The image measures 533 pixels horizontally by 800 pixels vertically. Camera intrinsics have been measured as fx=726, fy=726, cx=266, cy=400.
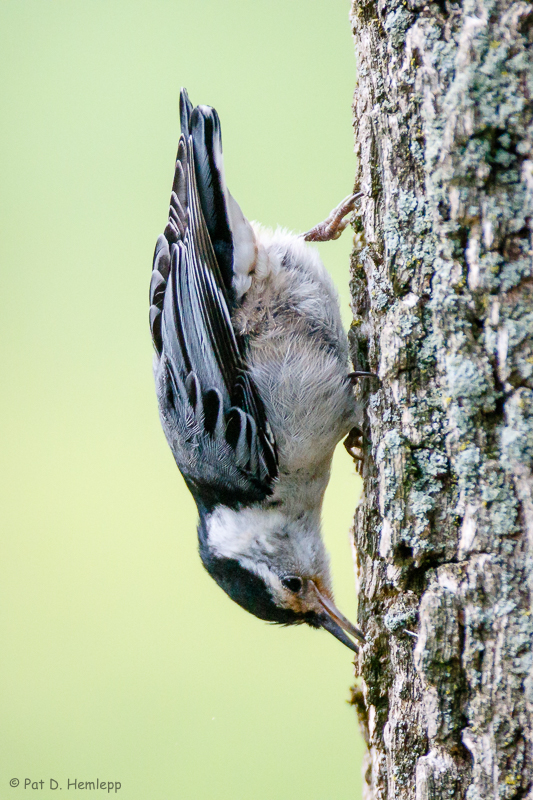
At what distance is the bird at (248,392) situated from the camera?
2285 mm

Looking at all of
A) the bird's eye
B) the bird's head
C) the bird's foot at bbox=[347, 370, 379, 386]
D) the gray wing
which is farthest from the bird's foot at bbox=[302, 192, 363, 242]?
the bird's eye

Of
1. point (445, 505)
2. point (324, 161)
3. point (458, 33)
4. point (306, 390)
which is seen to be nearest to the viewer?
point (458, 33)

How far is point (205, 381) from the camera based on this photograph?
2.27 m

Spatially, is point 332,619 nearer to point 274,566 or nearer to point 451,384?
point 274,566

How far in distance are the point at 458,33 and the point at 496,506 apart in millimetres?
912

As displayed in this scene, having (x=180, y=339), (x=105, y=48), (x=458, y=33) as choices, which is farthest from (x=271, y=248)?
(x=105, y=48)

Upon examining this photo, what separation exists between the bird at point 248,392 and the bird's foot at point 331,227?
0.03 m

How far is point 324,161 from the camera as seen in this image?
383 cm

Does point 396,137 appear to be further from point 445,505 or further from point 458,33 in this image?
point 445,505

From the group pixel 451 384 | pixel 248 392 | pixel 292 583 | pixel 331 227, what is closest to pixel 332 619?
pixel 292 583

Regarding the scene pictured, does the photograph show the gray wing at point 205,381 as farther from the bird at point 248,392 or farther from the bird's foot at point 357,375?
the bird's foot at point 357,375

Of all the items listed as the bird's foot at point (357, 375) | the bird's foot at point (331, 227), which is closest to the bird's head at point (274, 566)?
the bird's foot at point (357, 375)

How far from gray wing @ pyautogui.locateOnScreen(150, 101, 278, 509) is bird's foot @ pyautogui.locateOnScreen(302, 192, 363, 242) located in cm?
40

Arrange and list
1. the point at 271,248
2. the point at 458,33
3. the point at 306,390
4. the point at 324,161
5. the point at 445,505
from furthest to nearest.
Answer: the point at 324,161 < the point at 271,248 < the point at 306,390 < the point at 445,505 < the point at 458,33
